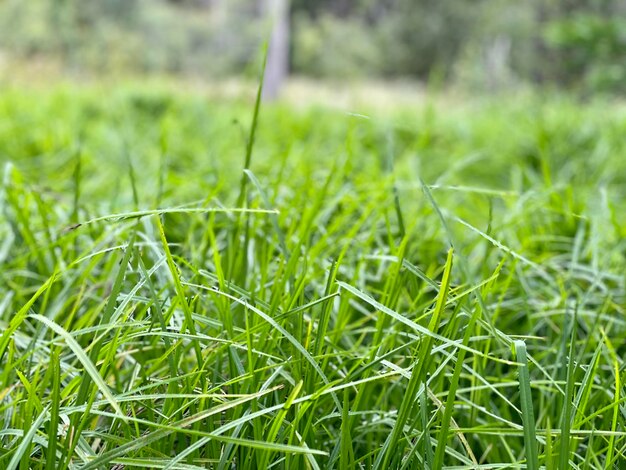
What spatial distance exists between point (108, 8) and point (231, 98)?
13859 millimetres

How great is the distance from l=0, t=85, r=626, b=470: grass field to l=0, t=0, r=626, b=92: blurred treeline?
248 centimetres

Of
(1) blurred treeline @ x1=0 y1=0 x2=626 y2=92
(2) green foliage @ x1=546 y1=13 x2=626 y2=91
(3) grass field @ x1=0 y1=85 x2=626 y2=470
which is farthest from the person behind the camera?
(1) blurred treeline @ x1=0 y1=0 x2=626 y2=92

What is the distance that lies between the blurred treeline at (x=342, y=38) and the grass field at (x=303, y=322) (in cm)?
248

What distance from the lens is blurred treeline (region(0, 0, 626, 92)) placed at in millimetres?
8310

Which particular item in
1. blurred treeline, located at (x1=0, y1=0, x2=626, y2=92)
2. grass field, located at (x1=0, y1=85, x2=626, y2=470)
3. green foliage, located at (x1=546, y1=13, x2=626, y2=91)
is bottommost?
blurred treeline, located at (x1=0, y1=0, x2=626, y2=92)

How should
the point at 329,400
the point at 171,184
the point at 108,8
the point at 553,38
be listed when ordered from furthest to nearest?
the point at 108,8, the point at 553,38, the point at 171,184, the point at 329,400

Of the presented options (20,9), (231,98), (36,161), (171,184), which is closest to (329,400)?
(171,184)

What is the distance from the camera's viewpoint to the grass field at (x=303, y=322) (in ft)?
1.51

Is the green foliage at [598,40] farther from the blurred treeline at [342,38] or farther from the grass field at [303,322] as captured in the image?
the grass field at [303,322]

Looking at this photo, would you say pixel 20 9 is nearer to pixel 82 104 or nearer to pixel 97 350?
pixel 82 104

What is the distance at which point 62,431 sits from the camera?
0.48m

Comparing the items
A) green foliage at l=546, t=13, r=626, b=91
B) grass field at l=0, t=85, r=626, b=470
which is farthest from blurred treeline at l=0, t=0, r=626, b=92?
grass field at l=0, t=85, r=626, b=470

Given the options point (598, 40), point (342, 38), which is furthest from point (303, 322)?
point (342, 38)

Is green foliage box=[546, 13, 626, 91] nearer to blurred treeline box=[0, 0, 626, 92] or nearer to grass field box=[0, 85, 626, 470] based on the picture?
blurred treeline box=[0, 0, 626, 92]
